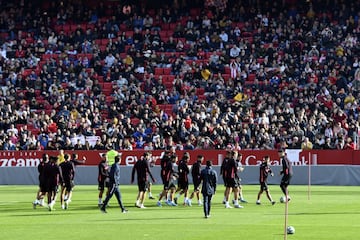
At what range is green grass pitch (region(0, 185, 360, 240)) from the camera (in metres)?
23.5

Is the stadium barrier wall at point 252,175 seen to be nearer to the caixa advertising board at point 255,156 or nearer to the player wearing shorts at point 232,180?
the caixa advertising board at point 255,156

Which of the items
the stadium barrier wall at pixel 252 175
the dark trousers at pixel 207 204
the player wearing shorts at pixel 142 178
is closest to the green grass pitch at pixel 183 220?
the dark trousers at pixel 207 204

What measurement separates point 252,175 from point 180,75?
10.8 meters

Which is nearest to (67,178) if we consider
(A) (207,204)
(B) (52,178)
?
(B) (52,178)

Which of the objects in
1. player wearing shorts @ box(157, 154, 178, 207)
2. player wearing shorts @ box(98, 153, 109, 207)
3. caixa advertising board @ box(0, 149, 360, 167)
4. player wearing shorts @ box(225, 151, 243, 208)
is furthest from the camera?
caixa advertising board @ box(0, 149, 360, 167)

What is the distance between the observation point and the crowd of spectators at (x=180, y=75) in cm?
5031

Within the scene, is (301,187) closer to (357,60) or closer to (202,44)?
(357,60)

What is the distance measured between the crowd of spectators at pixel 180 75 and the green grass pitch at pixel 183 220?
11.4 m

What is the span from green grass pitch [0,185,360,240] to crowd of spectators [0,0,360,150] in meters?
11.4

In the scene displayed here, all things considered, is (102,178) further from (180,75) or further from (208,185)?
(180,75)

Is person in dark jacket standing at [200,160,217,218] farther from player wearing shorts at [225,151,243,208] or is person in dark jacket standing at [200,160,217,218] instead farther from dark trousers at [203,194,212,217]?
player wearing shorts at [225,151,243,208]

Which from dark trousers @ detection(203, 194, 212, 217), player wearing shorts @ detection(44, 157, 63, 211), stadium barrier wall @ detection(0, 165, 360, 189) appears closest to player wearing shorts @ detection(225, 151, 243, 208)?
dark trousers @ detection(203, 194, 212, 217)

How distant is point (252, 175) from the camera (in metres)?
49.1

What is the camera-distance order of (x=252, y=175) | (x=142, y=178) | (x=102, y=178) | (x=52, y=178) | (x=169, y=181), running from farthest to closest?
(x=252, y=175), (x=169, y=181), (x=102, y=178), (x=142, y=178), (x=52, y=178)
